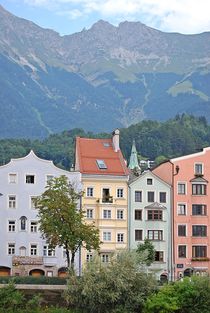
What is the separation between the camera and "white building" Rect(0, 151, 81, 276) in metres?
82.4

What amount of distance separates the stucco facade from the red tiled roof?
2.76 metres

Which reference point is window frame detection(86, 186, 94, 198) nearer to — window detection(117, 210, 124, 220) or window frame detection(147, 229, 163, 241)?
window detection(117, 210, 124, 220)

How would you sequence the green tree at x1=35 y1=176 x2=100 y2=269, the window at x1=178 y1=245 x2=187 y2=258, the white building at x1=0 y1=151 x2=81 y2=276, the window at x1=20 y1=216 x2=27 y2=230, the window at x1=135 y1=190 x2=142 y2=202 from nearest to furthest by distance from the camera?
the green tree at x1=35 y1=176 x2=100 y2=269
the white building at x1=0 y1=151 x2=81 y2=276
the window at x1=20 y1=216 x2=27 y2=230
the window at x1=178 y1=245 x2=187 y2=258
the window at x1=135 y1=190 x2=142 y2=202

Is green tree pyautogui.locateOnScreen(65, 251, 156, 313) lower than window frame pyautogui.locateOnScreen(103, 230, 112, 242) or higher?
lower

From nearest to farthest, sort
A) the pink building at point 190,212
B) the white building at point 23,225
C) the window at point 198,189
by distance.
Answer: the white building at point 23,225 → the pink building at point 190,212 → the window at point 198,189

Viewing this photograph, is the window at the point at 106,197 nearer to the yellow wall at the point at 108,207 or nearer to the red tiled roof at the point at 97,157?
the yellow wall at the point at 108,207

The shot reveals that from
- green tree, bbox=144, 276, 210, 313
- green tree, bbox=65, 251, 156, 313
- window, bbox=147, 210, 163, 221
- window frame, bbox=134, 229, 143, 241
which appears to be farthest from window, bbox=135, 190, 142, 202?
green tree, bbox=144, 276, 210, 313

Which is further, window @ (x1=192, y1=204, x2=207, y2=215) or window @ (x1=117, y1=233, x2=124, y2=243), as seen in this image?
window @ (x1=192, y1=204, x2=207, y2=215)

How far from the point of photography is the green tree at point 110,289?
57.3m

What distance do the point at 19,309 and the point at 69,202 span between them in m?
14.6

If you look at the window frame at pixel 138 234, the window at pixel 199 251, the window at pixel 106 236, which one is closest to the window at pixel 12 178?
the window at pixel 106 236

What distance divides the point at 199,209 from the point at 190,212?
1.22 metres

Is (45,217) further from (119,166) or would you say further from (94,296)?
(119,166)

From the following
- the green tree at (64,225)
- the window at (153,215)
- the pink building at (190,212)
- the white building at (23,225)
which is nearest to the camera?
the green tree at (64,225)
